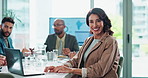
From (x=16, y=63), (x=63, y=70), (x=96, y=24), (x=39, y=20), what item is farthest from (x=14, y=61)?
(x=39, y=20)

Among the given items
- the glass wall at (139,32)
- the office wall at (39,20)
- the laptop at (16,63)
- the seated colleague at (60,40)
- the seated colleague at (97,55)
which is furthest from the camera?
the office wall at (39,20)

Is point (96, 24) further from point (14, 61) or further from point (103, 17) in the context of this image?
point (14, 61)

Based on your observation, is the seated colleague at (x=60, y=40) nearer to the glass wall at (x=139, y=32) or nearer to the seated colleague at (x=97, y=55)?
the seated colleague at (x=97, y=55)

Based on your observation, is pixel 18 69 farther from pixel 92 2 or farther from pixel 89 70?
pixel 92 2

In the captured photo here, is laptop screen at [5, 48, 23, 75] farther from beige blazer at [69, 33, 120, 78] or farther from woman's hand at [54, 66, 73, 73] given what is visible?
beige blazer at [69, 33, 120, 78]

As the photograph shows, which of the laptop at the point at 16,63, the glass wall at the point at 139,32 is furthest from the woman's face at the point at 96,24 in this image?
the glass wall at the point at 139,32

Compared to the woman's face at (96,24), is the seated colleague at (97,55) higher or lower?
lower

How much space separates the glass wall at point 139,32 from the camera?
16.8 feet

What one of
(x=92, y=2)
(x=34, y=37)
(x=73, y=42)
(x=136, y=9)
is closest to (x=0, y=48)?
(x=73, y=42)

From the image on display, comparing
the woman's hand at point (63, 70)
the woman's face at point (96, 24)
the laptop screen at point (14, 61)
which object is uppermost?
the woman's face at point (96, 24)

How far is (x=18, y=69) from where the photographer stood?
196cm

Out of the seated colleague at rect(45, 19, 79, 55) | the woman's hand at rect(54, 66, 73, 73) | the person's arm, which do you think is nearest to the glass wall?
the seated colleague at rect(45, 19, 79, 55)

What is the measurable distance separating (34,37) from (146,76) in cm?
264

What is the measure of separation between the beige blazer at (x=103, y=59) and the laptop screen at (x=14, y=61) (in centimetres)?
57
